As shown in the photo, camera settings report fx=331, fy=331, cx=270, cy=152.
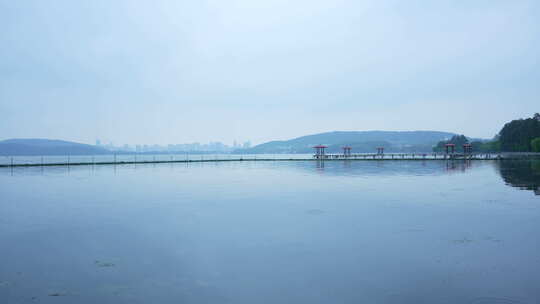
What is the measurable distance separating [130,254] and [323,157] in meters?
76.4

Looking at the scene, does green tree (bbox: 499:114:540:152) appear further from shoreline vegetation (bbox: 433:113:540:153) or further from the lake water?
the lake water

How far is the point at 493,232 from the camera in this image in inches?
380

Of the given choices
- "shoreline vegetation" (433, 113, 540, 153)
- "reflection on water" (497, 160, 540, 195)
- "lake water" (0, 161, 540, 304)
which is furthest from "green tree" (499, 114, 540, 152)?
"lake water" (0, 161, 540, 304)

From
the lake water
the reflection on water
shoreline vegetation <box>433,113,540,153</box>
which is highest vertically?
shoreline vegetation <box>433,113,540,153</box>

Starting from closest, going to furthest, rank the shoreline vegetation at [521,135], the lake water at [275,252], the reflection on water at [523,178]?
the lake water at [275,252]
the reflection on water at [523,178]
the shoreline vegetation at [521,135]

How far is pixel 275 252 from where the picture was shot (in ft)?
26.8

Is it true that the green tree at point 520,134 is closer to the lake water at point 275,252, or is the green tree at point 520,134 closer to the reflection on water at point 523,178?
the reflection on water at point 523,178

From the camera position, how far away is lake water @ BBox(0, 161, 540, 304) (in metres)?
5.90

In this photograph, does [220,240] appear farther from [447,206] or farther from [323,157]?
[323,157]

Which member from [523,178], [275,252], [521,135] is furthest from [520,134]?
[275,252]

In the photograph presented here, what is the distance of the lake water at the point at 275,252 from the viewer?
5.90 m

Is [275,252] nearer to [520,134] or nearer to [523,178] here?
[523,178]

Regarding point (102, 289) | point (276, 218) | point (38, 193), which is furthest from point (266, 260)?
point (38, 193)

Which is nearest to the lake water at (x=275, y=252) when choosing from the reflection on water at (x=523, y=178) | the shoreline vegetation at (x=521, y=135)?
the reflection on water at (x=523, y=178)
